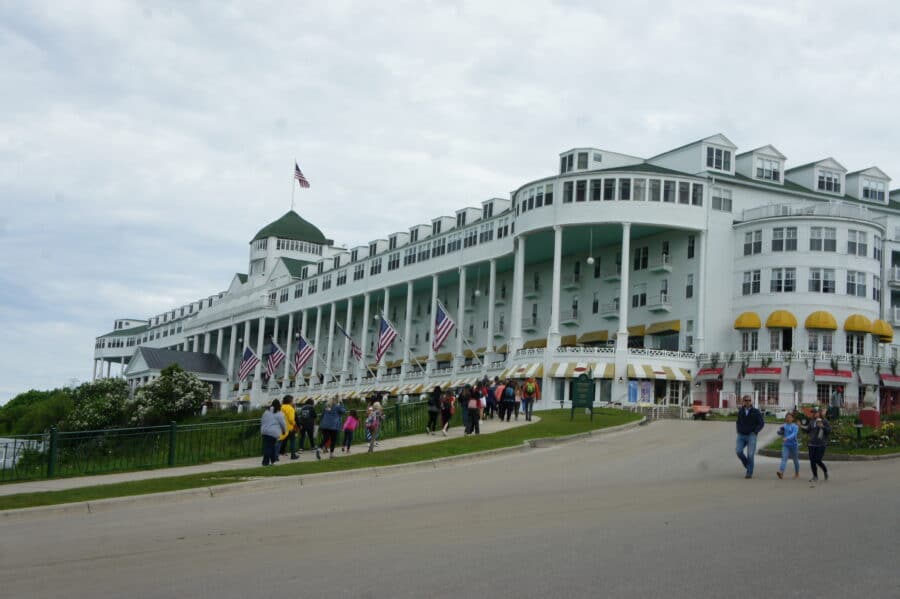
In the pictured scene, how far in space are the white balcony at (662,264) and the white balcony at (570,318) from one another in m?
7.30

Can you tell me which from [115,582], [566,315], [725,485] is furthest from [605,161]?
[115,582]

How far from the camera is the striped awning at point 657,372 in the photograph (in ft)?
197

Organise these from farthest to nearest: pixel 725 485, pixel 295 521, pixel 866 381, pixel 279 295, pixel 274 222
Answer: pixel 274 222, pixel 279 295, pixel 866 381, pixel 725 485, pixel 295 521

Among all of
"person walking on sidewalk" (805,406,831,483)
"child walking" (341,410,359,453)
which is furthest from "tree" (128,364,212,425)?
"person walking on sidewalk" (805,406,831,483)

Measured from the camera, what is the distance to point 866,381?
191 ft

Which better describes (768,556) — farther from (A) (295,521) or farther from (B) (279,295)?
(B) (279,295)

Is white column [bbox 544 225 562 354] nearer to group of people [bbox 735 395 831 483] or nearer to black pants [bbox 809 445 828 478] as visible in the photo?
group of people [bbox 735 395 831 483]

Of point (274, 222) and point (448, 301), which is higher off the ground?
point (274, 222)

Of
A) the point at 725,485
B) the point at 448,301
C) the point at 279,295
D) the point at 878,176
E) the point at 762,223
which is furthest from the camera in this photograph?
the point at 279,295

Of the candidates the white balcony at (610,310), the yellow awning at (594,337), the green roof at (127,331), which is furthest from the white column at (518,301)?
the green roof at (127,331)

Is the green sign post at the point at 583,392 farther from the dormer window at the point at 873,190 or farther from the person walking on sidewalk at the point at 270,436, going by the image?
the dormer window at the point at 873,190

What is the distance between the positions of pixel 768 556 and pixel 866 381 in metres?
50.2

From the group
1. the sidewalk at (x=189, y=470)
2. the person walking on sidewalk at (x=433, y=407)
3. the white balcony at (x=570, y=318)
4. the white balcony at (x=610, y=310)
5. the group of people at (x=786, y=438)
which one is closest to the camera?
the group of people at (x=786, y=438)

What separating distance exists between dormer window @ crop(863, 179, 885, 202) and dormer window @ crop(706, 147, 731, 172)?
12770mm
